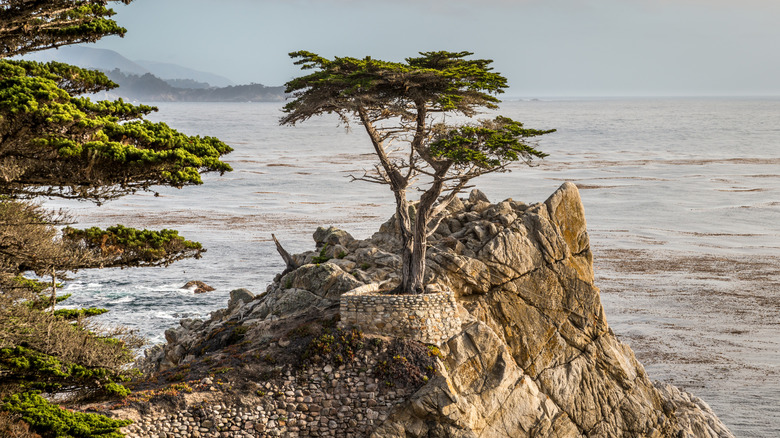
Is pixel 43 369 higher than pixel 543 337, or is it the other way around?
pixel 43 369

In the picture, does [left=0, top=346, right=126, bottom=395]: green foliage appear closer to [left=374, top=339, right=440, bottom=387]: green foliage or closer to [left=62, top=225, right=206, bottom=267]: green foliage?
[left=62, top=225, right=206, bottom=267]: green foliage

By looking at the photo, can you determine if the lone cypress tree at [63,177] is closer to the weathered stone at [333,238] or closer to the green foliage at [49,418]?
the green foliage at [49,418]

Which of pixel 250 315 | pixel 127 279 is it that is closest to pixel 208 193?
pixel 127 279

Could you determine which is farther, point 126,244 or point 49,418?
point 126,244

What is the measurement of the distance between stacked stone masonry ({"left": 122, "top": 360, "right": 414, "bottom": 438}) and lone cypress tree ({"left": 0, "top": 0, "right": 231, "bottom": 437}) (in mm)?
4777

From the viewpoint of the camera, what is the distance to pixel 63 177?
1269 cm

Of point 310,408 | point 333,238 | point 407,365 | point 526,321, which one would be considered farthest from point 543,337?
point 333,238

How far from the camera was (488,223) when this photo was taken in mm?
25656

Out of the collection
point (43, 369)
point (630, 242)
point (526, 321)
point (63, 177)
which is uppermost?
point (63, 177)

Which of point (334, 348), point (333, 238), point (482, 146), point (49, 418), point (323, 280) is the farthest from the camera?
point (333, 238)

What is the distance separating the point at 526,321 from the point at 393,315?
4879 mm

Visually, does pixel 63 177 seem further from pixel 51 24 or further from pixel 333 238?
pixel 333 238

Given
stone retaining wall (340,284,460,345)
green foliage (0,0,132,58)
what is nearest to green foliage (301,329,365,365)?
stone retaining wall (340,284,460,345)

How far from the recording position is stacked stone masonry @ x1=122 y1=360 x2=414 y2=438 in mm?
20297
